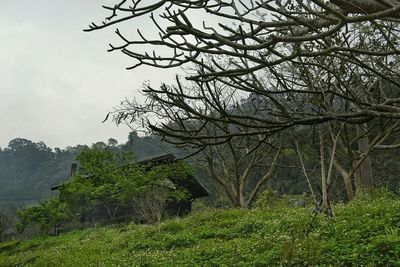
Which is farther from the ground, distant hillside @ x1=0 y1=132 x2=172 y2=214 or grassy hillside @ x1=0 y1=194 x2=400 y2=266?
distant hillside @ x1=0 y1=132 x2=172 y2=214

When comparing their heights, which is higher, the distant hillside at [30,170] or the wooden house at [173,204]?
the distant hillside at [30,170]

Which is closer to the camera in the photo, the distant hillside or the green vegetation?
the green vegetation

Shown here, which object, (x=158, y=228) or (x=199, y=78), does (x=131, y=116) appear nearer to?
(x=158, y=228)

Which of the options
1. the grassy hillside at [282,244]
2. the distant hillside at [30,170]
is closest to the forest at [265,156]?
the grassy hillside at [282,244]

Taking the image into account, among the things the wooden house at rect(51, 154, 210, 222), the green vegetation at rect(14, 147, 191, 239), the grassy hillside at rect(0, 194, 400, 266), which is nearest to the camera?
the grassy hillside at rect(0, 194, 400, 266)

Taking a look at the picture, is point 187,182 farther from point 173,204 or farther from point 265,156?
point 265,156

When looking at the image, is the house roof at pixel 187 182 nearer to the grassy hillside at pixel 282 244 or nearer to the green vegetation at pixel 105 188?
the green vegetation at pixel 105 188

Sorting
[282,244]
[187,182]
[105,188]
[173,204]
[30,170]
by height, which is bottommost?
[173,204]

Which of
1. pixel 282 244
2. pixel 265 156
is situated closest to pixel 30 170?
pixel 265 156

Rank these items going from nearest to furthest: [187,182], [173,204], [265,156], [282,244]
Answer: [282,244] → [265,156] → [173,204] → [187,182]

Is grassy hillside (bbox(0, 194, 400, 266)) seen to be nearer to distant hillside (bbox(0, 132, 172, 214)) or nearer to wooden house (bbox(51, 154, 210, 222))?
wooden house (bbox(51, 154, 210, 222))

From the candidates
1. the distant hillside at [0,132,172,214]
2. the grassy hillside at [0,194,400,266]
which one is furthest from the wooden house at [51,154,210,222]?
the distant hillside at [0,132,172,214]

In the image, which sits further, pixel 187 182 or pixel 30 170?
pixel 30 170

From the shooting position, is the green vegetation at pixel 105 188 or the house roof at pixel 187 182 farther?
the house roof at pixel 187 182
